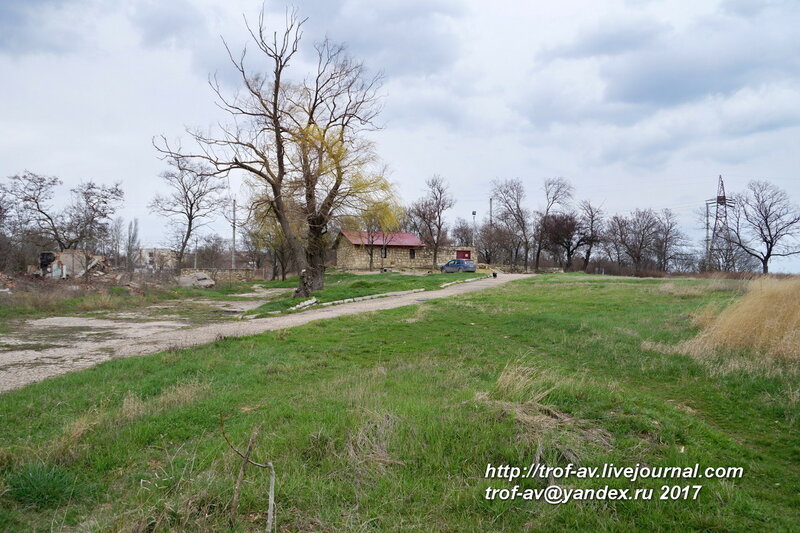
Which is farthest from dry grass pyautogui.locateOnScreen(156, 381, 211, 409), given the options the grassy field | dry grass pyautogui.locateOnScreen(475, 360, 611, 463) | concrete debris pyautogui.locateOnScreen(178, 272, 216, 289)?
concrete debris pyautogui.locateOnScreen(178, 272, 216, 289)

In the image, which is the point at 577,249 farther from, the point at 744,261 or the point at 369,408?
the point at 369,408

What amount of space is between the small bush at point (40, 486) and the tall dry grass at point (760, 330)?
9059 mm

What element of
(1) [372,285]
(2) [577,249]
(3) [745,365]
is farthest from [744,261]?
(3) [745,365]

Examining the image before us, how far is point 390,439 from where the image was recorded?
4.12m

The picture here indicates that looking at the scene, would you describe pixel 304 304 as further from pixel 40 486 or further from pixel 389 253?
pixel 389 253

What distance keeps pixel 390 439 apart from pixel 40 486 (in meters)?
2.79

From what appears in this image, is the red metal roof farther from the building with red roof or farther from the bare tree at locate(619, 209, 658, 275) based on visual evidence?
the bare tree at locate(619, 209, 658, 275)

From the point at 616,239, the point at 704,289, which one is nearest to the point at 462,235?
the point at 616,239

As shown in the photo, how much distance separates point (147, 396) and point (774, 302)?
38.1 ft

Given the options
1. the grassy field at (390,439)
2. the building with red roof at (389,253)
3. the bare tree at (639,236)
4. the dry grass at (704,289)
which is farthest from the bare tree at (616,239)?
the grassy field at (390,439)

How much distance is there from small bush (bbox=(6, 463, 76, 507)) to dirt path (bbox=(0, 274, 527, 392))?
166 inches

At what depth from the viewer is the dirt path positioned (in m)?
8.12

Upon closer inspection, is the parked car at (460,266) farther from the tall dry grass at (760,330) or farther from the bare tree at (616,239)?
the tall dry grass at (760,330)

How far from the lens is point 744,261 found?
5300 centimetres
